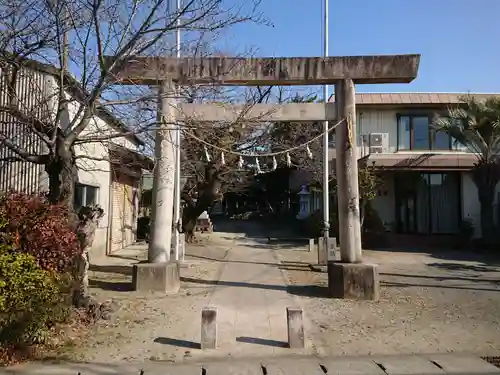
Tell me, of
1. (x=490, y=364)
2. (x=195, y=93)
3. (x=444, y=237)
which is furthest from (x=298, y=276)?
(x=444, y=237)

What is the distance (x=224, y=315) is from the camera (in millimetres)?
8648

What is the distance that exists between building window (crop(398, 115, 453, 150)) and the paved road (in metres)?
16.9

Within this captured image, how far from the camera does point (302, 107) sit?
10.8 metres

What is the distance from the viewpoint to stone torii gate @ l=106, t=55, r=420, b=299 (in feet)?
33.7

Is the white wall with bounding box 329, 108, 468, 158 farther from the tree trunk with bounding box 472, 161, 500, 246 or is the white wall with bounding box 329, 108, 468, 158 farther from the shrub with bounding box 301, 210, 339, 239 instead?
the tree trunk with bounding box 472, 161, 500, 246

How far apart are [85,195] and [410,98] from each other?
51.0 feet

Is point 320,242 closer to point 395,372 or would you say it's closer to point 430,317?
Answer: point 430,317

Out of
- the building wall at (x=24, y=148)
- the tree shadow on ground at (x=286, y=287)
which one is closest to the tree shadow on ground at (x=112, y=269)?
the tree shadow on ground at (x=286, y=287)

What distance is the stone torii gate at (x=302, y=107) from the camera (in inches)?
404

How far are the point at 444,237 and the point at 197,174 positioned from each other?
1123cm

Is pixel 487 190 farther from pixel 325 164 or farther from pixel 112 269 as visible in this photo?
pixel 112 269

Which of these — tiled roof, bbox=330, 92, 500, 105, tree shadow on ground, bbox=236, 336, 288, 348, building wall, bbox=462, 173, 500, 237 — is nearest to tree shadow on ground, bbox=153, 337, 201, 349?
tree shadow on ground, bbox=236, 336, 288, 348

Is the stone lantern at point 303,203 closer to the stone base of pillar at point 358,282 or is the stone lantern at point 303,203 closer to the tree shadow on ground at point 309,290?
the tree shadow on ground at point 309,290

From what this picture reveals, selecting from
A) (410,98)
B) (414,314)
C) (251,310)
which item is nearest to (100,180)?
(251,310)
